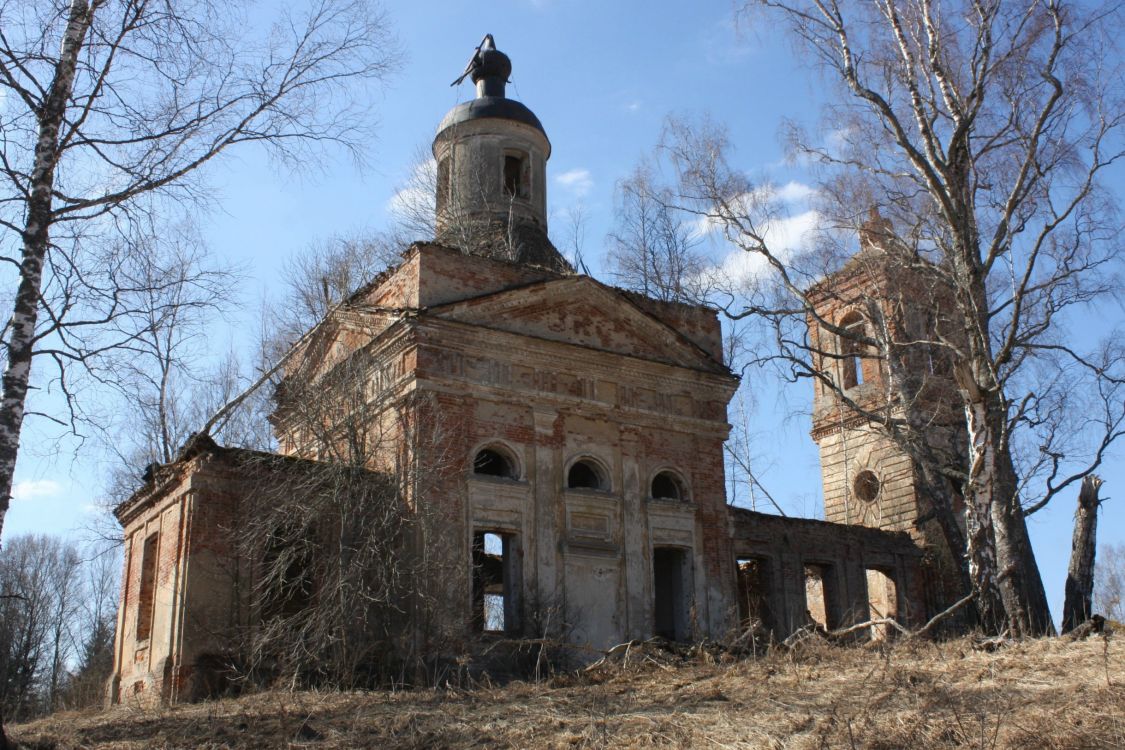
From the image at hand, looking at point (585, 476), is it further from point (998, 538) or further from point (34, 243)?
point (34, 243)

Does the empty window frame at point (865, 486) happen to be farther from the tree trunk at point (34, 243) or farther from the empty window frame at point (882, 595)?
the tree trunk at point (34, 243)

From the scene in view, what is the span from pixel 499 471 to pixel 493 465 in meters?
0.14

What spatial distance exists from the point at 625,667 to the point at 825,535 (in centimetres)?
1002

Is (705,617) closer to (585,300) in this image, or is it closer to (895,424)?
(895,424)

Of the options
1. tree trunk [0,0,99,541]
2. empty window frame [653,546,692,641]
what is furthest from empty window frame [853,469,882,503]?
tree trunk [0,0,99,541]

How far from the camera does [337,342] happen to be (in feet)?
Answer: 61.7

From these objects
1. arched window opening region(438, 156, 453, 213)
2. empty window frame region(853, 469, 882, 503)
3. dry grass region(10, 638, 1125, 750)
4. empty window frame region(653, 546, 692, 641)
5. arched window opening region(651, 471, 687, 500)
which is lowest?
dry grass region(10, 638, 1125, 750)

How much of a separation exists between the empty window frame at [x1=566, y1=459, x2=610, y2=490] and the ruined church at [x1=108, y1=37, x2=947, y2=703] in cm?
4

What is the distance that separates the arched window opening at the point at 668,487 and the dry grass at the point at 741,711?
19.7ft

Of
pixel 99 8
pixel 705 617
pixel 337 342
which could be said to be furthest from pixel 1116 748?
pixel 337 342

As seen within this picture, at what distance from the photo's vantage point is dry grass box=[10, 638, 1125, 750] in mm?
7738

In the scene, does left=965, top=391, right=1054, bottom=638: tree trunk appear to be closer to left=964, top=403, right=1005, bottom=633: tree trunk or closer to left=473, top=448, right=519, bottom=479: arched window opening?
left=964, top=403, right=1005, bottom=633: tree trunk

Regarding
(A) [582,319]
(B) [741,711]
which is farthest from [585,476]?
(B) [741,711]

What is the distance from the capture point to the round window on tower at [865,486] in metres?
26.0
